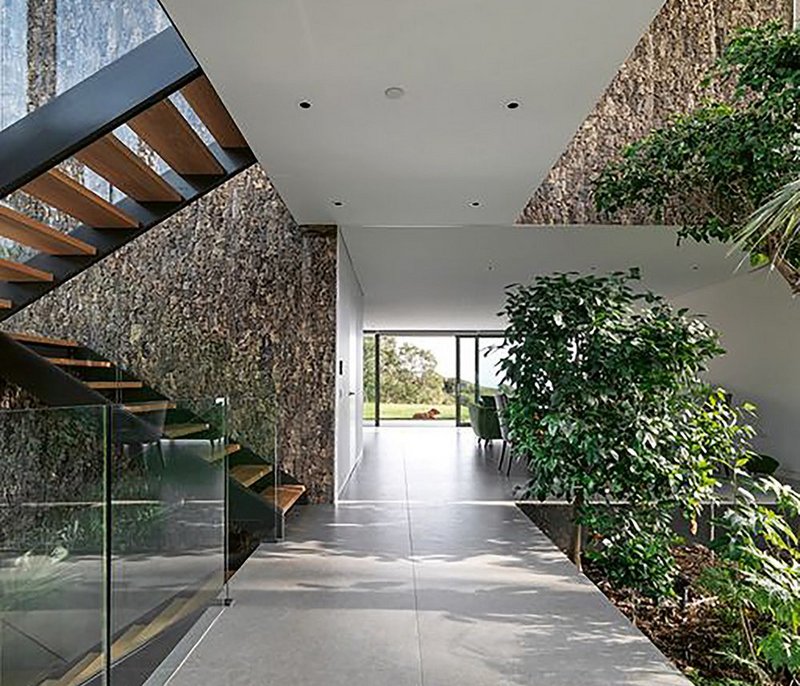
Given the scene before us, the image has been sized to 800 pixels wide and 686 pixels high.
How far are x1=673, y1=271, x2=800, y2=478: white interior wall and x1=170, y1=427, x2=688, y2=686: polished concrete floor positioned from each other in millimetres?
4844

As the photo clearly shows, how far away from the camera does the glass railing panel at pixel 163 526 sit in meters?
2.68

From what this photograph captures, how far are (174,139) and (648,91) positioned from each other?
4.48m

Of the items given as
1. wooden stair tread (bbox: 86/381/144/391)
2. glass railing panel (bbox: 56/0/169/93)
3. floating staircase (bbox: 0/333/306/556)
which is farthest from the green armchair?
glass railing panel (bbox: 56/0/169/93)

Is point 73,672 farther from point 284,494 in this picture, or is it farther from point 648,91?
point 648,91

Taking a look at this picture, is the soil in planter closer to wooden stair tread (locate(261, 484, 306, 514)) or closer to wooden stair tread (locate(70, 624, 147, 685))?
wooden stair tread (locate(261, 484, 306, 514))

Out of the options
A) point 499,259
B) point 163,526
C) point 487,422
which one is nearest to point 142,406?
point 163,526

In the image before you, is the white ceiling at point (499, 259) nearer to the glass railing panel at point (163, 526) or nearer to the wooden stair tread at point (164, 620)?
the glass railing panel at point (163, 526)

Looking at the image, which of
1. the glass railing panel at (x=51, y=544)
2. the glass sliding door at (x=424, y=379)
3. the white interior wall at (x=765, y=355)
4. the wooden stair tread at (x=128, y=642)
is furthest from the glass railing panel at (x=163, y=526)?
the glass sliding door at (x=424, y=379)

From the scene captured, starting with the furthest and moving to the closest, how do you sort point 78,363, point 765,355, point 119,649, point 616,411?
point 765,355, point 78,363, point 616,411, point 119,649

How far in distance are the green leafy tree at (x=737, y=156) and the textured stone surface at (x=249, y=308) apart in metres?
2.79

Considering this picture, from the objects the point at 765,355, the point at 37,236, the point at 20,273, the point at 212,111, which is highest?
the point at 212,111

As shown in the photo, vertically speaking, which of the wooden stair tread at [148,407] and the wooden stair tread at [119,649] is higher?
the wooden stair tread at [148,407]

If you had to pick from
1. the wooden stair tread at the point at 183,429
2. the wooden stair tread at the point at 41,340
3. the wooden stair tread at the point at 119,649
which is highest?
the wooden stair tread at the point at 41,340

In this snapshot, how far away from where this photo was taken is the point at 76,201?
429 centimetres
